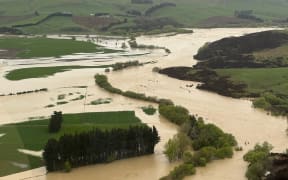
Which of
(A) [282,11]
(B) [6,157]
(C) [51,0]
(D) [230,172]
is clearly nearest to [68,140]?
(B) [6,157]

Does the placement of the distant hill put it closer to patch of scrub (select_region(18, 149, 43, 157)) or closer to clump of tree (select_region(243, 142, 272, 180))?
patch of scrub (select_region(18, 149, 43, 157))

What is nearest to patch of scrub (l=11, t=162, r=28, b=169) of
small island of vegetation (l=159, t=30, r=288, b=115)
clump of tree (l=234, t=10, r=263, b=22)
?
small island of vegetation (l=159, t=30, r=288, b=115)

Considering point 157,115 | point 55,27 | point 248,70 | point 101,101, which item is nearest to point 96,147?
point 157,115

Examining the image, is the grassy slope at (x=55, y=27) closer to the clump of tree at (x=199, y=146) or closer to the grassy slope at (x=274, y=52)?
the grassy slope at (x=274, y=52)

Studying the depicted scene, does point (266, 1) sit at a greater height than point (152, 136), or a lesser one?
greater

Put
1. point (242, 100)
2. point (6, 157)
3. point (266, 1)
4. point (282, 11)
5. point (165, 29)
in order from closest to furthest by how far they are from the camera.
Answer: point (6, 157)
point (242, 100)
point (165, 29)
point (282, 11)
point (266, 1)

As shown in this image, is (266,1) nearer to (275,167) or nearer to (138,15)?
(138,15)
